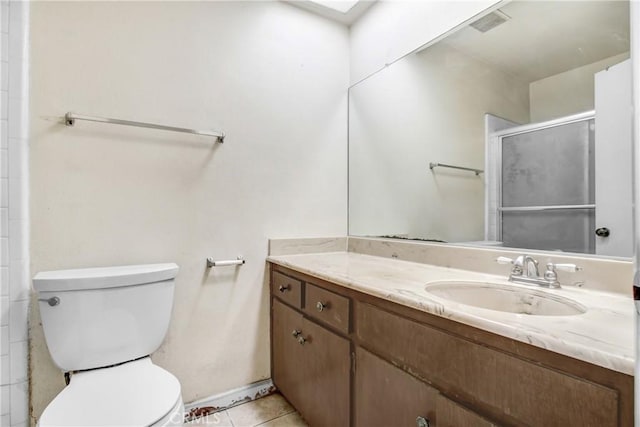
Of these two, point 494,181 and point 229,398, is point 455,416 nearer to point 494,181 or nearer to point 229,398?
point 494,181

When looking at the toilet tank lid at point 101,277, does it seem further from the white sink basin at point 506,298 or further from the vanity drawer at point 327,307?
the white sink basin at point 506,298

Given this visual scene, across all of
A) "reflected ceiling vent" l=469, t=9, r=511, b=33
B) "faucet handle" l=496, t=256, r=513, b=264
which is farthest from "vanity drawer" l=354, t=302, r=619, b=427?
"reflected ceiling vent" l=469, t=9, r=511, b=33

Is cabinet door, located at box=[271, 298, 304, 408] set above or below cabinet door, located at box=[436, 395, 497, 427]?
below

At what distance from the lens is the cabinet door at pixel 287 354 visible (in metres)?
1.51

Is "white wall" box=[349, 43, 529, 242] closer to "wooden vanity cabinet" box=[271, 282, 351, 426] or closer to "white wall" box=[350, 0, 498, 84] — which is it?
"white wall" box=[350, 0, 498, 84]

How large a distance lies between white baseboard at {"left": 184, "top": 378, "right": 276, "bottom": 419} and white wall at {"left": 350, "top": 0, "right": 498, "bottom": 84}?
6.55 feet

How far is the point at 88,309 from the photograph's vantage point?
3.96 ft

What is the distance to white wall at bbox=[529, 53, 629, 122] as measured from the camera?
110 centimetres

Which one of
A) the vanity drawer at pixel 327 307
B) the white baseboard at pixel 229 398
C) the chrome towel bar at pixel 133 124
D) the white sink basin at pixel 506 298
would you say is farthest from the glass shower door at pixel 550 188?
the white baseboard at pixel 229 398

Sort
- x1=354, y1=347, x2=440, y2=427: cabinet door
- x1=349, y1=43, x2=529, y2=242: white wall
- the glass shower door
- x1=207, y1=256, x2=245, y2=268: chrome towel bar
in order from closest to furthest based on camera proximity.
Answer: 1. x1=354, y1=347, x2=440, y2=427: cabinet door
2. the glass shower door
3. x1=349, y1=43, x2=529, y2=242: white wall
4. x1=207, y1=256, x2=245, y2=268: chrome towel bar

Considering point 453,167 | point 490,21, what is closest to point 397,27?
point 490,21

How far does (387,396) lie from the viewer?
1.00 m

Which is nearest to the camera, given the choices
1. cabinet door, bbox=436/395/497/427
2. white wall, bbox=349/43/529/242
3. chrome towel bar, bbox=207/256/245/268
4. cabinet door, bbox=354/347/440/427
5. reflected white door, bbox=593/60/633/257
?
cabinet door, bbox=436/395/497/427

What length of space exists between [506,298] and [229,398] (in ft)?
4.77
